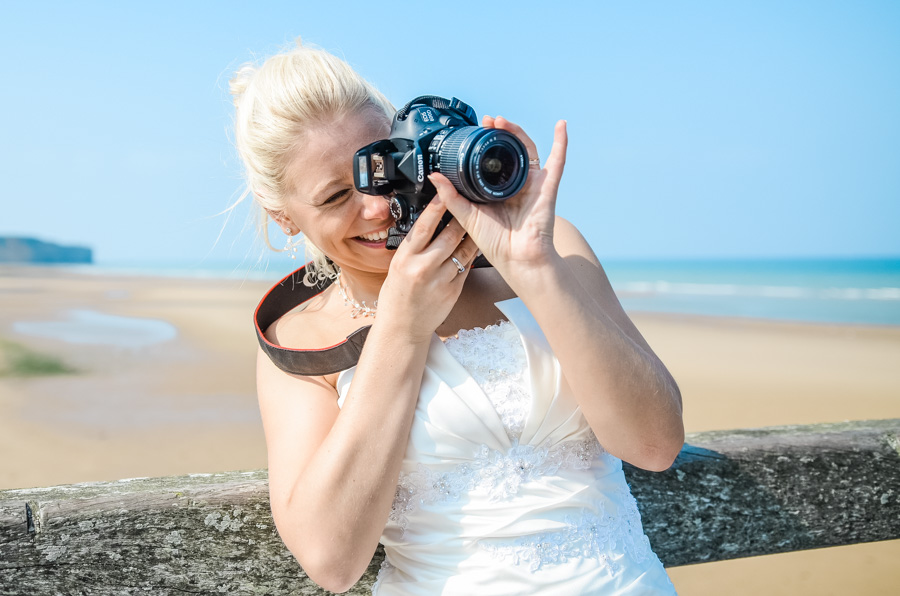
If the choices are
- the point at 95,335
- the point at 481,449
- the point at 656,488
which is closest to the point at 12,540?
the point at 481,449

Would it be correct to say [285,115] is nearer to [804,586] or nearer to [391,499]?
[391,499]

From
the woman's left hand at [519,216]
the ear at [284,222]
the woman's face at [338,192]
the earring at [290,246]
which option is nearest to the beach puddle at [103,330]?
the earring at [290,246]

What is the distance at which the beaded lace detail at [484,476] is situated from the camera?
4.89 feet

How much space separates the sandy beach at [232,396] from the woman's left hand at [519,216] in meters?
2.60

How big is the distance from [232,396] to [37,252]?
53.2 metres

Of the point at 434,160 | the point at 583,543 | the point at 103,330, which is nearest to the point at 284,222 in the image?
the point at 434,160

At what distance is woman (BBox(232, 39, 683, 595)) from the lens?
53.6 inches

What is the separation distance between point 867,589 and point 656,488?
2.22 metres

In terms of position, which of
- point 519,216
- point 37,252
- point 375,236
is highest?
point 519,216

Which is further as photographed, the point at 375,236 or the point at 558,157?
the point at 375,236

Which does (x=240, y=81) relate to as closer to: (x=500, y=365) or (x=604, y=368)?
(x=500, y=365)

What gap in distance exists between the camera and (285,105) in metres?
1.67

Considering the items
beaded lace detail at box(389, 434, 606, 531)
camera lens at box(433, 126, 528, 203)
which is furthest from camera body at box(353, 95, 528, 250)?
beaded lace detail at box(389, 434, 606, 531)

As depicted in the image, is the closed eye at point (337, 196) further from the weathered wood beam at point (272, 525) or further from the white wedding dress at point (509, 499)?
the weathered wood beam at point (272, 525)
